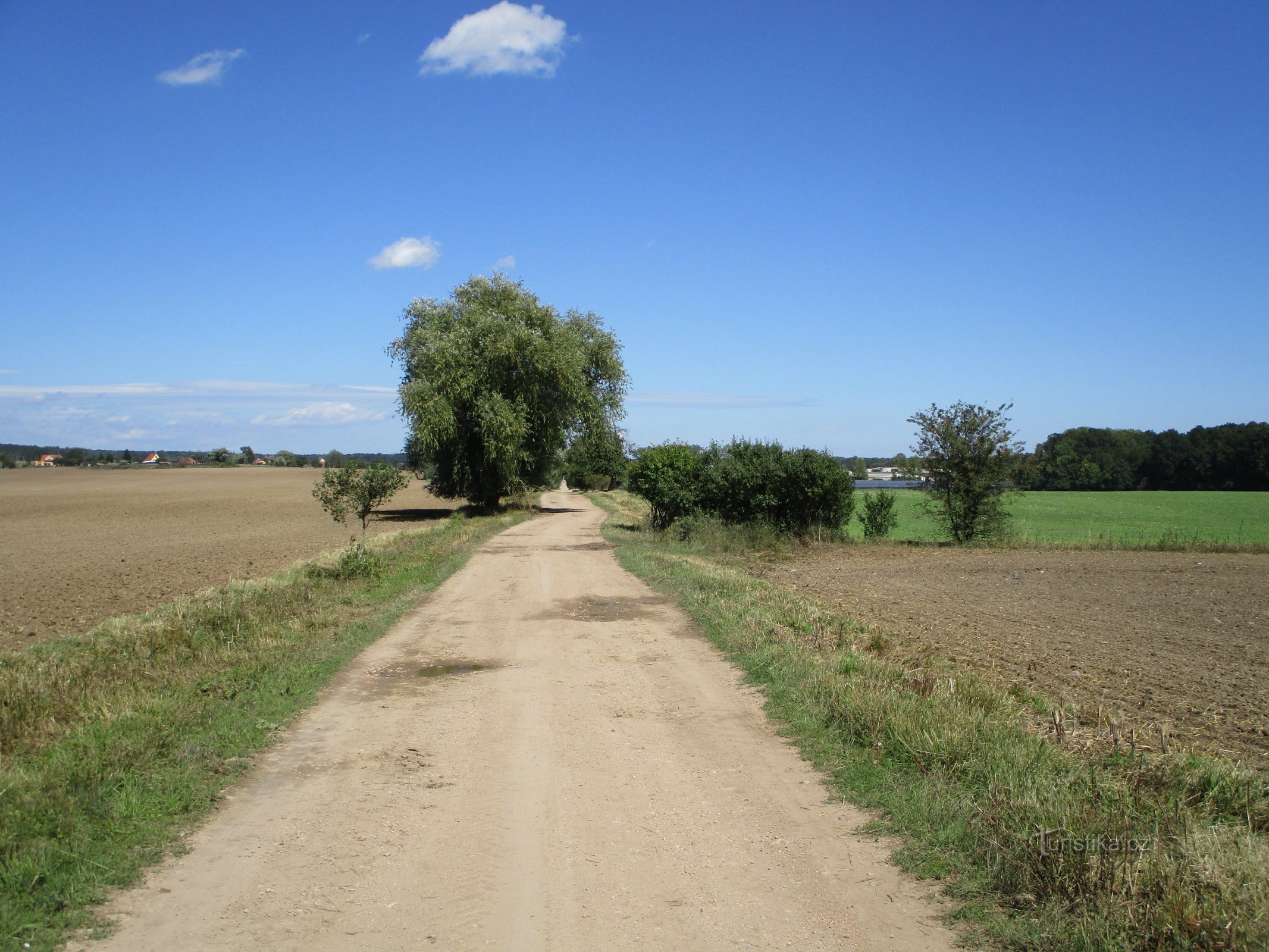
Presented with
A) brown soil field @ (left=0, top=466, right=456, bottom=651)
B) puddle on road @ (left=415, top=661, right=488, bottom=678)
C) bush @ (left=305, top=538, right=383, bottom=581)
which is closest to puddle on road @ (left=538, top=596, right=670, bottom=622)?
puddle on road @ (left=415, top=661, right=488, bottom=678)

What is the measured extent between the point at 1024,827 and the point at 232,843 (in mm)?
4772

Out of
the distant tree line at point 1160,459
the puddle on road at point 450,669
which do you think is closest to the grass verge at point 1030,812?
the puddle on road at point 450,669

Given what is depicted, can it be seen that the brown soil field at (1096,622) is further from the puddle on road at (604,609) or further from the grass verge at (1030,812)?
the puddle on road at (604,609)

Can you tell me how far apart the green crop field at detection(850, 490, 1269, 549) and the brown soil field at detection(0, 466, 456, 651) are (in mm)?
22905

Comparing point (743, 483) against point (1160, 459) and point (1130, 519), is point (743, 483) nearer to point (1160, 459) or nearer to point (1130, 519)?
point (1130, 519)

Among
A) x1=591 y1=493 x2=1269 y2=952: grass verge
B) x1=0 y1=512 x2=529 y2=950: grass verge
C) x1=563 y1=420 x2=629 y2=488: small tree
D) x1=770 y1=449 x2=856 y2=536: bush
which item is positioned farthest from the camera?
x1=563 y1=420 x2=629 y2=488: small tree

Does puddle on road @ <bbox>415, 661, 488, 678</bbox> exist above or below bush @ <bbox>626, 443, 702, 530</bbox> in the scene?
below

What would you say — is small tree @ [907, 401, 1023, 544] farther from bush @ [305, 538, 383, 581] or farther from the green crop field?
bush @ [305, 538, 383, 581]

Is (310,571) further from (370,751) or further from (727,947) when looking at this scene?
(727,947)

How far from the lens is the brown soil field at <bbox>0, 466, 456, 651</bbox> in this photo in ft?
55.9

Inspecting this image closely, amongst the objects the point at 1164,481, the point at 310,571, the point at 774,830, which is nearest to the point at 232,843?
the point at 774,830

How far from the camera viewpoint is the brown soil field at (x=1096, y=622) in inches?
334

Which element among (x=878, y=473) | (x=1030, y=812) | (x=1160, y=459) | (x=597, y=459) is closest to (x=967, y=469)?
(x=1030, y=812)

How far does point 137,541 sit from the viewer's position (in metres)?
32.7
